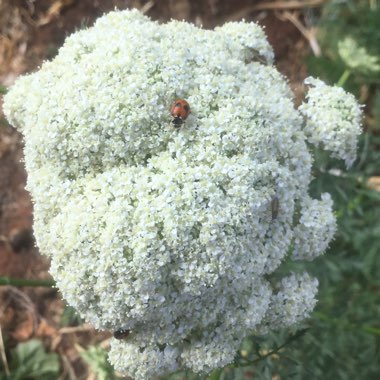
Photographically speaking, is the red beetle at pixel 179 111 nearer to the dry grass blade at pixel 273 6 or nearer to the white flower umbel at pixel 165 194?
the white flower umbel at pixel 165 194

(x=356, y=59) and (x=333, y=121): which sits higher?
(x=356, y=59)

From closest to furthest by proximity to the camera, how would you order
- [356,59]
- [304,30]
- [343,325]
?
[343,325]
[356,59]
[304,30]

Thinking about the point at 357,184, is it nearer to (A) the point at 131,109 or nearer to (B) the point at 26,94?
(A) the point at 131,109

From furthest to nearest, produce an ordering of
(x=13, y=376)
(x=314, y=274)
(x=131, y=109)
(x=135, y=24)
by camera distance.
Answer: (x=13, y=376)
(x=314, y=274)
(x=135, y=24)
(x=131, y=109)

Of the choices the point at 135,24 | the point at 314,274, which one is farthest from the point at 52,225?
the point at 314,274

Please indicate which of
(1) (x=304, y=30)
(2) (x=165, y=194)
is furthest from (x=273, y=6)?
(2) (x=165, y=194)

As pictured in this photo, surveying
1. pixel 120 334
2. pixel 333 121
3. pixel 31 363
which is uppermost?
pixel 333 121

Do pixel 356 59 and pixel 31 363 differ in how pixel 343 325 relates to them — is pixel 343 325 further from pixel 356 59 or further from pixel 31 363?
pixel 31 363
